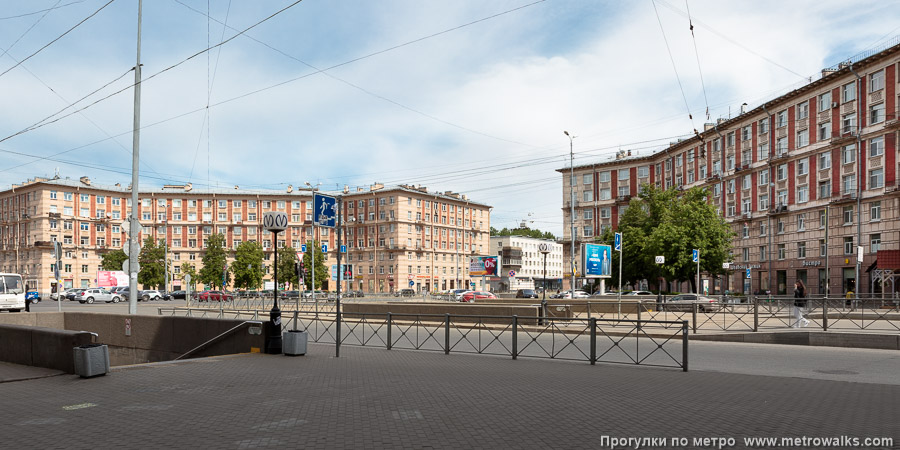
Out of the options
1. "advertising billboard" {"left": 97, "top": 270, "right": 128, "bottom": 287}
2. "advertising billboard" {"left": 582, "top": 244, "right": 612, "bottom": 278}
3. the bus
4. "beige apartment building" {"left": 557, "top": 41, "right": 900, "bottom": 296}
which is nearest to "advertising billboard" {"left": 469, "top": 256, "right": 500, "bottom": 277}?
"beige apartment building" {"left": 557, "top": 41, "right": 900, "bottom": 296}

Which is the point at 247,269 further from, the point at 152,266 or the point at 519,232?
the point at 519,232

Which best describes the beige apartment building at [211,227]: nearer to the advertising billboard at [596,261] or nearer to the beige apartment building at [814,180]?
the beige apartment building at [814,180]

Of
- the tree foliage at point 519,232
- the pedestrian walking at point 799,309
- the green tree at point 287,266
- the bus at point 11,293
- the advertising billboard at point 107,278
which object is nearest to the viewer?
the pedestrian walking at point 799,309

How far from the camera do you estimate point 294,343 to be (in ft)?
46.3

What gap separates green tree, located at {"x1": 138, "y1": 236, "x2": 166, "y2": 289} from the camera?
89375 mm

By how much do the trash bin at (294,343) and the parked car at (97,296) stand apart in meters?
54.2

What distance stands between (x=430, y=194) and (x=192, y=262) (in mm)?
41425

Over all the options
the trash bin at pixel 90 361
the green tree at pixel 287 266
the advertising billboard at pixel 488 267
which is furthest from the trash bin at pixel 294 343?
the green tree at pixel 287 266

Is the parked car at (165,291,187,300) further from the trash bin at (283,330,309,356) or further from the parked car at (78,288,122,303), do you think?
the trash bin at (283,330,309,356)

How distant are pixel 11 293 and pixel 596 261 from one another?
31373mm

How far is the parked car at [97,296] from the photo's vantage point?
59353 mm

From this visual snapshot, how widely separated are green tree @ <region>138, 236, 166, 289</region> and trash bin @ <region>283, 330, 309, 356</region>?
8348 cm

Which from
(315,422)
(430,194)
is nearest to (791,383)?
(315,422)

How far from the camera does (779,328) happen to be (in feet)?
69.1
